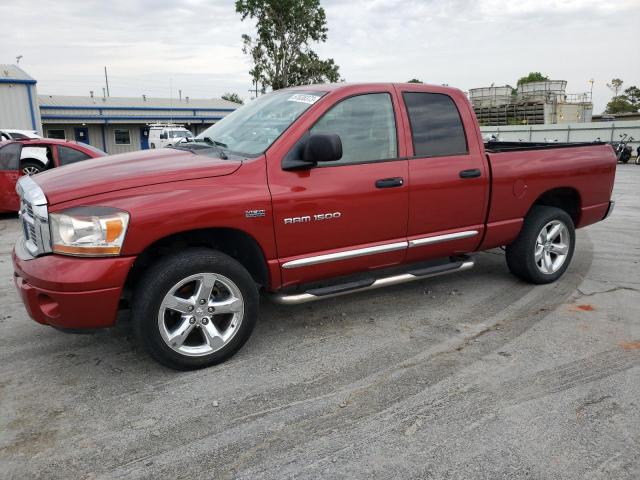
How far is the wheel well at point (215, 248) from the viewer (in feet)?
11.4

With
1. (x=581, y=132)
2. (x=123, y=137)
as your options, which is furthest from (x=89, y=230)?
(x=123, y=137)

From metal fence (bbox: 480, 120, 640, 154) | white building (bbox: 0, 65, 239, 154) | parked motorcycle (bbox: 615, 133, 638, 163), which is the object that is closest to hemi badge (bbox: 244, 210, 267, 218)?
metal fence (bbox: 480, 120, 640, 154)

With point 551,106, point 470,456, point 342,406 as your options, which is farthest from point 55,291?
point 551,106

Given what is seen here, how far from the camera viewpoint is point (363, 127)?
4039 mm

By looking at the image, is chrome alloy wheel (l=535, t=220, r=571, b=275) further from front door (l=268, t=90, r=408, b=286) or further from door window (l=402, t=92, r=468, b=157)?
front door (l=268, t=90, r=408, b=286)

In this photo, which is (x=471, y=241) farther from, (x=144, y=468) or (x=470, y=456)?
(x=144, y=468)

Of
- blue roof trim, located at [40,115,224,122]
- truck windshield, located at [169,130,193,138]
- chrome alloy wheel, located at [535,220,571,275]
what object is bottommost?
chrome alloy wheel, located at [535,220,571,275]

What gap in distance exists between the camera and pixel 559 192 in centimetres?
534

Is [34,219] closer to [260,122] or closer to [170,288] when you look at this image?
[170,288]

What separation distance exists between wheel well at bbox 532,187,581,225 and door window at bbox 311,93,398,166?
203cm

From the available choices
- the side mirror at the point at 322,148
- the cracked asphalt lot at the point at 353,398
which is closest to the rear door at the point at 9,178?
the cracked asphalt lot at the point at 353,398

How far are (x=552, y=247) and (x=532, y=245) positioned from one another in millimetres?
395

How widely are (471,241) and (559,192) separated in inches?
54.7

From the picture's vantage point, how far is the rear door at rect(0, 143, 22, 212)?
348 inches
